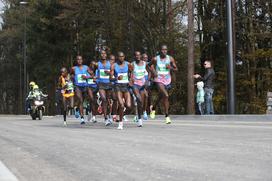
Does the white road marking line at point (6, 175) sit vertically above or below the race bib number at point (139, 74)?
below

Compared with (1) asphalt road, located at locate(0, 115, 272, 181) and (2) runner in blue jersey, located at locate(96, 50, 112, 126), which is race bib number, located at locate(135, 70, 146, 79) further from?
(1) asphalt road, located at locate(0, 115, 272, 181)


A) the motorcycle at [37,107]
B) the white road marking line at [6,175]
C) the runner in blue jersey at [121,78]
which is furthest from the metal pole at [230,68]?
the white road marking line at [6,175]

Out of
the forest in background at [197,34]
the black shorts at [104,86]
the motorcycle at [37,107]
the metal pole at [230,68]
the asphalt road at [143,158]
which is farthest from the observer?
the forest in background at [197,34]

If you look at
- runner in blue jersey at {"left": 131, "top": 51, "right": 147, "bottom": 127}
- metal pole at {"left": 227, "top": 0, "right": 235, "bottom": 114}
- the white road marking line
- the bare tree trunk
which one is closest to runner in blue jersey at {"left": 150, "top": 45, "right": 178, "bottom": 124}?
runner in blue jersey at {"left": 131, "top": 51, "right": 147, "bottom": 127}

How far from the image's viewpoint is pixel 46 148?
1052 centimetres

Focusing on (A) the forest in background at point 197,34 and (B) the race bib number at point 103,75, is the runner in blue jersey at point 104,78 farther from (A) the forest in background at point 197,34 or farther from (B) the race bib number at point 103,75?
(A) the forest in background at point 197,34

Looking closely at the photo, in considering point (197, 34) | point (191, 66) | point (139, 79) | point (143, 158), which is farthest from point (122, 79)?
point (197, 34)

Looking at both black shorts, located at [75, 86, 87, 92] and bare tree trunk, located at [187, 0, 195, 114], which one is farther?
bare tree trunk, located at [187, 0, 195, 114]

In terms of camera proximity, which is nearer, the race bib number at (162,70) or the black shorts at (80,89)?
the race bib number at (162,70)

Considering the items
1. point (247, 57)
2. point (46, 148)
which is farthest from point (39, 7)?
point (46, 148)

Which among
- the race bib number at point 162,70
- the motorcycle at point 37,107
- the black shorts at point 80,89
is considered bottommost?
the motorcycle at point 37,107

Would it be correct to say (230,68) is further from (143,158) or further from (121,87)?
(143,158)

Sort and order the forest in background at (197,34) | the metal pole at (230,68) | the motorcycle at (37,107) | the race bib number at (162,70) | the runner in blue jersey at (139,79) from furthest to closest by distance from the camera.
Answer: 1. the forest in background at (197,34)
2. the motorcycle at (37,107)
3. the metal pole at (230,68)
4. the race bib number at (162,70)
5. the runner in blue jersey at (139,79)

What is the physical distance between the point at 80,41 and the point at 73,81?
34.5 m
